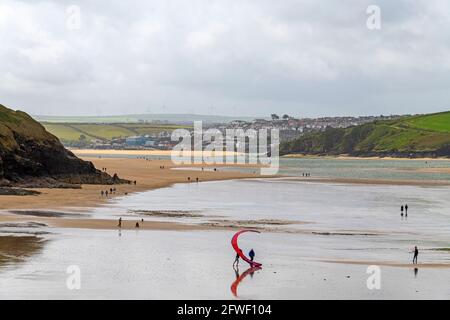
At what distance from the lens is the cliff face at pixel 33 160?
93.1m

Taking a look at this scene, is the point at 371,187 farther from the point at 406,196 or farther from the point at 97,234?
the point at 97,234

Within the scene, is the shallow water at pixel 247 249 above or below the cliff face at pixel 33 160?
below

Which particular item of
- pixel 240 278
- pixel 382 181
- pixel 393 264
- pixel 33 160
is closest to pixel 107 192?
pixel 33 160

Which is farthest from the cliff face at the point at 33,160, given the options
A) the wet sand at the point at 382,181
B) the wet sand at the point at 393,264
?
the wet sand at the point at 393,264

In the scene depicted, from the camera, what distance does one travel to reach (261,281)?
38375 millimetres

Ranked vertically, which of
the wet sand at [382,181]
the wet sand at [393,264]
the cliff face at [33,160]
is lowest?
the wet sand at [393,264]

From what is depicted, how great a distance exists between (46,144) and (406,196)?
47.7 m

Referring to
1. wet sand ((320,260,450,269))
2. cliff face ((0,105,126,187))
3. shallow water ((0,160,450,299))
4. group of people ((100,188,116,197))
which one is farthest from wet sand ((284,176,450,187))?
wet sand ((320,260,450,269))

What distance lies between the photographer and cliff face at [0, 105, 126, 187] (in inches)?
3664

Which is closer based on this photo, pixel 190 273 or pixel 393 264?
pixel 190 273

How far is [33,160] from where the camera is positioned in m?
98.2

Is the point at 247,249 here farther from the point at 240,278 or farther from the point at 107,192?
the point at 107,192

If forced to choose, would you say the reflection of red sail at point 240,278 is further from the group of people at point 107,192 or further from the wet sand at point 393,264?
the group of people at point 107,192
